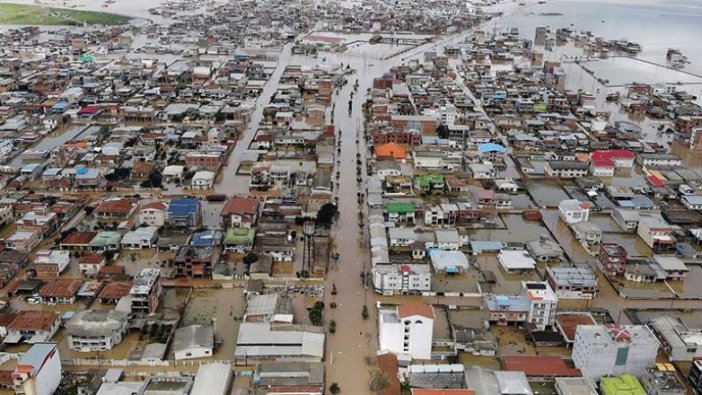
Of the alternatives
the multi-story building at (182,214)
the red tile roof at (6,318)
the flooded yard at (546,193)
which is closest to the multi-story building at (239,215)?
the multi-story building at (182,214)

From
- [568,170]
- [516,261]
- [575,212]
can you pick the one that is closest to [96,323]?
[516,261]

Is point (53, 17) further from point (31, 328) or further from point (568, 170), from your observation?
point (31, 328)

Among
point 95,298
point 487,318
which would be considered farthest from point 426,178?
point 95,298

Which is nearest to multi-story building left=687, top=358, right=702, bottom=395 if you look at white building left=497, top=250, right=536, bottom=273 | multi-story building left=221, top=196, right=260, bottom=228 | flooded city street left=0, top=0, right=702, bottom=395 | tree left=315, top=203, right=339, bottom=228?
flooded city street left=0, top=0, right=702, bottom=395

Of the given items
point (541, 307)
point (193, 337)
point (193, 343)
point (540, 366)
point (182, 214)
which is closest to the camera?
point (540, 366)

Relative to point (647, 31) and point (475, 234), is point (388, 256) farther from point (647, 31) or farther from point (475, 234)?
point (647, 31)
